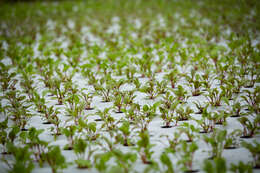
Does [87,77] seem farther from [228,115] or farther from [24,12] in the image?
[24,12]

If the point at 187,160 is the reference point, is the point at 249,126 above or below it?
above

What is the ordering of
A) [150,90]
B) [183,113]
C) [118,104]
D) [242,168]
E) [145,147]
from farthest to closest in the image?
[150,90]
[118,104]
[183,113]
[145,147]
[242,168]

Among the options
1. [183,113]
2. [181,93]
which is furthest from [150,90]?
[183,113]

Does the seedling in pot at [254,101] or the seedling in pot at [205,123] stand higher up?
the seedling in pot at [254,101]

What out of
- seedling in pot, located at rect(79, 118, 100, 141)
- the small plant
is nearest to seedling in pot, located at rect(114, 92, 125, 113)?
seedling in pot, located at rect(79, 118, 100, 141)

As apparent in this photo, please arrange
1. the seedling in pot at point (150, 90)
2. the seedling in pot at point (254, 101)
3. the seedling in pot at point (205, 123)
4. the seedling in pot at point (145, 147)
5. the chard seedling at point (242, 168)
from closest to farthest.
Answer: the chard seedling at point (242, 168) → the seedling in pot at point (145, 147) → the seedling in pot at point (205, 123) → the seedling in pot at point (254, 101) → the seedling in pot at point (150, 90)

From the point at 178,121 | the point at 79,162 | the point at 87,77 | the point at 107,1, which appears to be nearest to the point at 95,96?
the point at 87,77

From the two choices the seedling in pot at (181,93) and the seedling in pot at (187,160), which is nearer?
the seedling in pot at (187,160)

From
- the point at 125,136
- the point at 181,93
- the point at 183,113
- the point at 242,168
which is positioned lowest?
the point at 242,168

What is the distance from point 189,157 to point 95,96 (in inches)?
71.4

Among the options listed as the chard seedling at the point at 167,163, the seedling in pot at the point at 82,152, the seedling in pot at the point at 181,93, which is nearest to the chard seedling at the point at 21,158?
the seedling in pot at the point at 82,152

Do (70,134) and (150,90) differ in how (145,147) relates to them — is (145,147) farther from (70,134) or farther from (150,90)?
(150,90)

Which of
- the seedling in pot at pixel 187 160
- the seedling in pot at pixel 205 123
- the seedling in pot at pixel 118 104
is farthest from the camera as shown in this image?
the seedling in pot at pixel 118 104

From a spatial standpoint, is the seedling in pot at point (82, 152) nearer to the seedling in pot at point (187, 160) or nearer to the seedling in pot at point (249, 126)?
the seedling in pot at point (187, 160)
